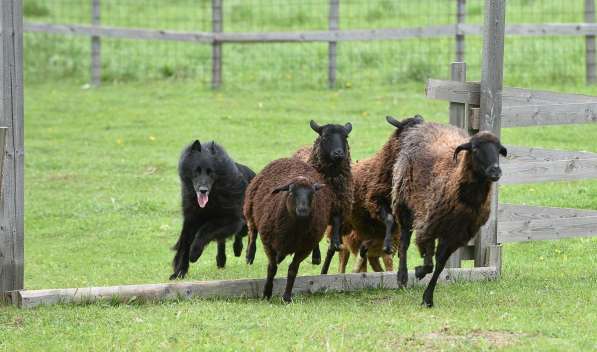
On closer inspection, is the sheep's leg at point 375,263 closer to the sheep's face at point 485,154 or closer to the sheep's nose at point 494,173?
the sheep's face at point 485,154

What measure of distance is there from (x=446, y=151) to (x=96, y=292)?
3341mm

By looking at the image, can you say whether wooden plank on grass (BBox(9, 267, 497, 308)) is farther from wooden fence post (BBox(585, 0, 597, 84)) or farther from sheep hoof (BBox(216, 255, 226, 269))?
wooden fence post (BBox(585, 0, 597, 84))

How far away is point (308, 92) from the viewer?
21.9m

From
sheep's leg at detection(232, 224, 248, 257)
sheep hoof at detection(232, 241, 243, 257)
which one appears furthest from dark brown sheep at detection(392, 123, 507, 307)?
sheep hoof at detection(232, 241, 243, 257)

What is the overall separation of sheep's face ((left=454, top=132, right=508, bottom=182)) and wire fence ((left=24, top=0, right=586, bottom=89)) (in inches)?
502

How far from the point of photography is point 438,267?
9055 millimetres

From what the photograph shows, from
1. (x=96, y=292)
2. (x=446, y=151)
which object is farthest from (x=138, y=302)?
(x=446, y=151)

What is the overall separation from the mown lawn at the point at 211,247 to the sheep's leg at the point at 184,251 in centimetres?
22

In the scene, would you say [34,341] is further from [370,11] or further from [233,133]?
[370,11]

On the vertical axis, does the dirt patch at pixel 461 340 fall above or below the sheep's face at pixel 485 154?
below

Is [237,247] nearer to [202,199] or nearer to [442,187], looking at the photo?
[202,199]

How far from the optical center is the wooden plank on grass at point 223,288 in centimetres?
891

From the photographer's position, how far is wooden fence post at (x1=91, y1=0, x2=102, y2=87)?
73.9 feet

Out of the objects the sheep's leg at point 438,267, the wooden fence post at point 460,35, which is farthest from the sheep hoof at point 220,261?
the wooden fence post at point 460,35
